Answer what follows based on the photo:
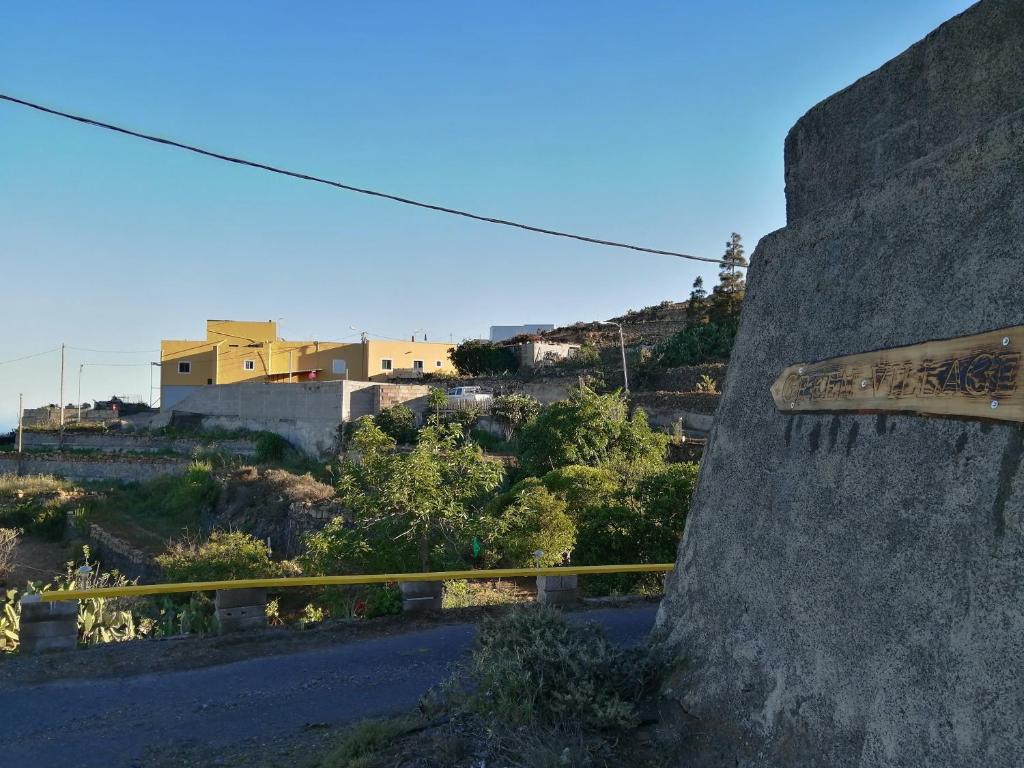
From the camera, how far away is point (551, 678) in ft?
13.7

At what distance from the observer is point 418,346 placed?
162 ft

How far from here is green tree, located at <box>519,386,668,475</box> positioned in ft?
60.3

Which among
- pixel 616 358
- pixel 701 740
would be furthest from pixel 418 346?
pixel 701 740

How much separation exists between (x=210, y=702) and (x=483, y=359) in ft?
124

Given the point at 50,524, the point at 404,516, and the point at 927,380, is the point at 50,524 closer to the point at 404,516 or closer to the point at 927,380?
the point at 404,516

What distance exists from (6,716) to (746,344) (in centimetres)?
554

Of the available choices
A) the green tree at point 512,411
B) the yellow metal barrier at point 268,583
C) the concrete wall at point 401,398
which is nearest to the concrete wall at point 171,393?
the concrete wall at point 401,398

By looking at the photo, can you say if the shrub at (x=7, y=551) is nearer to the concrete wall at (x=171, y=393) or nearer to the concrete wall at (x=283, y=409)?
the concrete wall at (x=283, y=409)

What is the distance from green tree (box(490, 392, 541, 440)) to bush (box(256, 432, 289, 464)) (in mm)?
8865

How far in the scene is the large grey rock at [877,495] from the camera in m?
2.91

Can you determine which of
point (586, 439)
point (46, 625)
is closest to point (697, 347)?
point (586, 439)

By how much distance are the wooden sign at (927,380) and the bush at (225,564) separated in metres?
11.5

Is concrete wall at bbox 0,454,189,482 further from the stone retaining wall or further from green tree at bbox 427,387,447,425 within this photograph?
green tree at bbox 427,387,447,425

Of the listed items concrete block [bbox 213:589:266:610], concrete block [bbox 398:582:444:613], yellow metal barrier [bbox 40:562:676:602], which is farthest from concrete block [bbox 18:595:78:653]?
concrete block [bbox 398:582:444:613]
